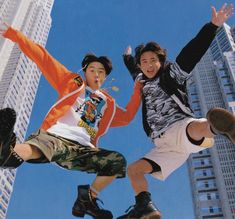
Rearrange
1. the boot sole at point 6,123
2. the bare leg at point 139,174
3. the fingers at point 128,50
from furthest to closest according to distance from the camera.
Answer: the fingers at point 128,50
the bare leg at point 139,174
the boot sole at point 6,123

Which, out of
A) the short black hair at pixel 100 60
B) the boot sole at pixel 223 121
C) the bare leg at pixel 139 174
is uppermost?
the short black hair at pixel 100 60

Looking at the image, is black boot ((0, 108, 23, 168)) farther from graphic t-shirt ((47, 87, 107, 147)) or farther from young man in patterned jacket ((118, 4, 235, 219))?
young man in patterned jacket ((118, 4, 235, 219))

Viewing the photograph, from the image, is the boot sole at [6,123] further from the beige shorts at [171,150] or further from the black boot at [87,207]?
the beige shorts at [171,150]

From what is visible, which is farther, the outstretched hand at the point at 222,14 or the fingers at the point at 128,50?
the fingers at the point at 128,50

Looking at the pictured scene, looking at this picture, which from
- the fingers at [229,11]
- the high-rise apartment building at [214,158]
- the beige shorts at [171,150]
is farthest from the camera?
the high-rise apartment building at [214,158]

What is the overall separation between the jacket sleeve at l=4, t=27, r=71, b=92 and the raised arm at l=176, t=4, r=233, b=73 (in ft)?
5.56

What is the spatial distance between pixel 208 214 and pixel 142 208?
72.2 m

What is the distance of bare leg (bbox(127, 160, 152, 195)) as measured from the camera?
4117 millimetres

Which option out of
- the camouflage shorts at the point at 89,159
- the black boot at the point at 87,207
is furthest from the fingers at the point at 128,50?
the black boot at the point at 87,207

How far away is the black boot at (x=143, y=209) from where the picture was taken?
12.0 ft

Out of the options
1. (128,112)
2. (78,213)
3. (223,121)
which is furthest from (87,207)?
(223,121)

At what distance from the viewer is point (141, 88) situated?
17.2 ft

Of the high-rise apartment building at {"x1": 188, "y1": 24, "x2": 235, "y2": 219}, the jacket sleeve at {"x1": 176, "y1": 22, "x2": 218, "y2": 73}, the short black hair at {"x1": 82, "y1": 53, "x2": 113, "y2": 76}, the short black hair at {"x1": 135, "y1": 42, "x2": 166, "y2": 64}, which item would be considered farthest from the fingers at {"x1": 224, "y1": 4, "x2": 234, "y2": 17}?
the high-rise apartment building at {"x1": 188, "y1": 24, "x2": 235, "y2": 219}

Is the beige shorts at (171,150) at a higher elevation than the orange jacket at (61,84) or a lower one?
lower
